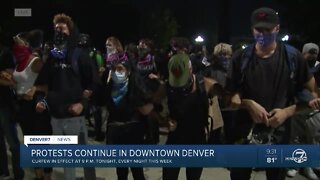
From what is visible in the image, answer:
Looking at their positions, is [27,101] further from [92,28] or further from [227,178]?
[92,28]

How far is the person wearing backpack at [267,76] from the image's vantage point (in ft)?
11.7

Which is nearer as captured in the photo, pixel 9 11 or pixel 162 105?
pixel 162 105

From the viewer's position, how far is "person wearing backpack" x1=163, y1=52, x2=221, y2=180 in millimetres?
4410

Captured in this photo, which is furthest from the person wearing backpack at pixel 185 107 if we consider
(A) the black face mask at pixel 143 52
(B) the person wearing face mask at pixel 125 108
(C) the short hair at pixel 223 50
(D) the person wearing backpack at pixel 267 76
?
(A) the black face mask at pixel 143 52

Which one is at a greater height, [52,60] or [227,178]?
[52,60]

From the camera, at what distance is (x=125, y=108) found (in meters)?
4.80

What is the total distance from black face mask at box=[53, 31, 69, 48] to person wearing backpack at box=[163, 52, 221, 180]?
3.16ft

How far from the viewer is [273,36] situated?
3.64 metres

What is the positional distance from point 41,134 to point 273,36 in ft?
8.65

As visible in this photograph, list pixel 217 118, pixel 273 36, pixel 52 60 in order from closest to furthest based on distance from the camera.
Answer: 1. pixel 273 36
2. pixel 52 60
3. pixel 217 118

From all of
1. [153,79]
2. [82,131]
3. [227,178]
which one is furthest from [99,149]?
[153,79]

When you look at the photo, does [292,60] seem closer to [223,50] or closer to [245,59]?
[245,59]

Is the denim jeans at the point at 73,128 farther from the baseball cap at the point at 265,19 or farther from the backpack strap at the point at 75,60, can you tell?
the baseball cap at the point at 265,19

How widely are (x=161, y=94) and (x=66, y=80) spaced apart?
86cm
